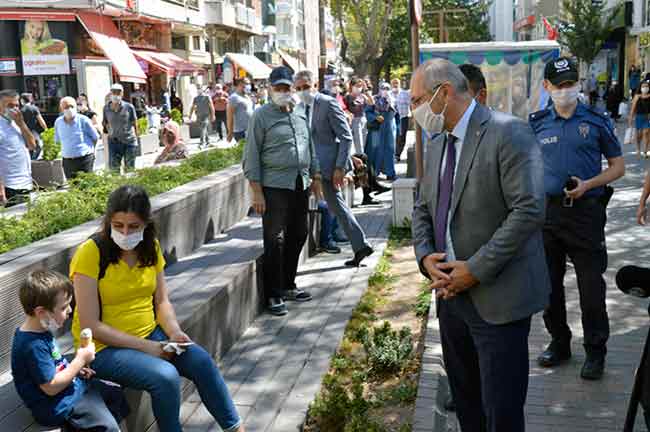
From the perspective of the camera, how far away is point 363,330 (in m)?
6.05

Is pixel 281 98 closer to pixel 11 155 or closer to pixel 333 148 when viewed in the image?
pixel 333 148

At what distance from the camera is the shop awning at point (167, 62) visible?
112ft

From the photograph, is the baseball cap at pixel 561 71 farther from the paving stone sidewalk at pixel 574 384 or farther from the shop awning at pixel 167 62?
the shop awning at pixel 167 62

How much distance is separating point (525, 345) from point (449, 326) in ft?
1.14

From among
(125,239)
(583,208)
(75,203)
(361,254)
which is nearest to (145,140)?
(361,254)

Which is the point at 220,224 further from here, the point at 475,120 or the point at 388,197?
the point at 475,120

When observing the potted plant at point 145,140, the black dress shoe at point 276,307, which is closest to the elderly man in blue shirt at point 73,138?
the black dress shoe at point 276,307

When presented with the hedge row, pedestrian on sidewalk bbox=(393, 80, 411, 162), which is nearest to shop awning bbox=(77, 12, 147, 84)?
pedestrian on sidewalk bbox=(393, 80, 411, 162)

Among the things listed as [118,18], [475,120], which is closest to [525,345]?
[475,120]

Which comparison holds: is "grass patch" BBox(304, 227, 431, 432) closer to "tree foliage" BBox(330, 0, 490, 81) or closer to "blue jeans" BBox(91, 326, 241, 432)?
"blue jeans" BBox(91, 326, 241, 432)

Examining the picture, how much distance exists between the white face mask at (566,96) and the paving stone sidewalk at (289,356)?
92.4 inches

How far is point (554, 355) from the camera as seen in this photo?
5.23 meters

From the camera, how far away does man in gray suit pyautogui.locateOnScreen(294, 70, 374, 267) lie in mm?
8016

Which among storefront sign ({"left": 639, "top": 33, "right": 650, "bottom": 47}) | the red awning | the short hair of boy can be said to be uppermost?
the red awning
